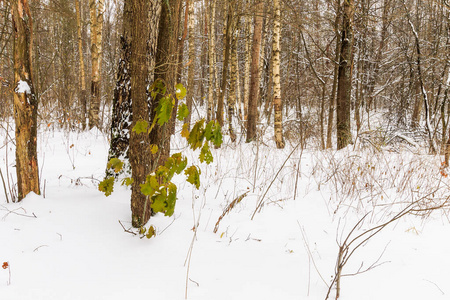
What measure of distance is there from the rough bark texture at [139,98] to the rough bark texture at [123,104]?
1.86 ft

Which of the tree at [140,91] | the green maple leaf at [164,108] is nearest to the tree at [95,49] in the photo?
the tree at [140,91]

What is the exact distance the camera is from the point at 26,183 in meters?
2.14

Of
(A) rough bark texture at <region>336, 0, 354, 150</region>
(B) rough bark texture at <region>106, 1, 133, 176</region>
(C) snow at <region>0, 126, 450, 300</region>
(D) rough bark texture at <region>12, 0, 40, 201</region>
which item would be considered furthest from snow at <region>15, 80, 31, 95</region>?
(A) rough bark texture at <region>336, 0, 354, 150</region>

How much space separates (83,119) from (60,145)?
3.27m

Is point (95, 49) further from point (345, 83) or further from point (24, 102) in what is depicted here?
point (345, 83)

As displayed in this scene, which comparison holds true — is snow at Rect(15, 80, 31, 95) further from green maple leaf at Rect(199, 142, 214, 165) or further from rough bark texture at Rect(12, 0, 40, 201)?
green maple leaf at Rect(199, 142, 214, 165)

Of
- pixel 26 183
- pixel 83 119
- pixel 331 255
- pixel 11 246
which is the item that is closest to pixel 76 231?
pixel 11 246

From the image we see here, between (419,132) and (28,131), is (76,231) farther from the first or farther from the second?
(419,132)

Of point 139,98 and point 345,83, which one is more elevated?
point 345,83

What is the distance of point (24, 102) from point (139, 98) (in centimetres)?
→ 103

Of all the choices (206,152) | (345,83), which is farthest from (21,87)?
(345,83)

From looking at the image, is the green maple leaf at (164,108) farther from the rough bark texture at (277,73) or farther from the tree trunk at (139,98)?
the rough bark texture at (277,73)

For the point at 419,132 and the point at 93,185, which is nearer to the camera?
the point at 93,185

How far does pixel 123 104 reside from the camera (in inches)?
93.6
